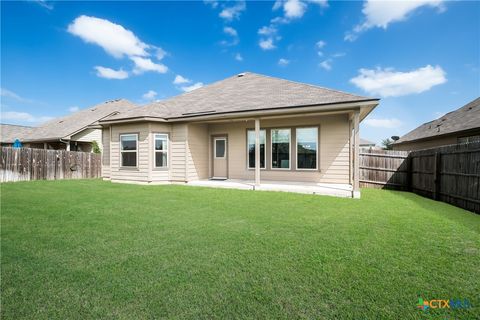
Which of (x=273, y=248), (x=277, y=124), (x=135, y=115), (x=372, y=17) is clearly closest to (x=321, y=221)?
(x=273, y=248)

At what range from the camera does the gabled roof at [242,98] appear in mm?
8930

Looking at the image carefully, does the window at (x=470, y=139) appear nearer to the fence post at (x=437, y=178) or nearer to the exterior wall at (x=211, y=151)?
the fence post at (x=437, y=178)

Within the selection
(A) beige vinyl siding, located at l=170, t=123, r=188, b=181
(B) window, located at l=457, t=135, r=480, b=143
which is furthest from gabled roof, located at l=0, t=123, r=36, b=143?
(B) window, located at l=457, t=135, r=480, b=143

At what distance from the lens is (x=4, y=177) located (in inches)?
474

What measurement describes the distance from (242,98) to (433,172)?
26.0 feet

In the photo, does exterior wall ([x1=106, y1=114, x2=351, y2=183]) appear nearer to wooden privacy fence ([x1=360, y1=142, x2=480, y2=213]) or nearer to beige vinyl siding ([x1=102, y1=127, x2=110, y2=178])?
beige vinyl siding ([x1=102, y1=127, x2=110, y2=178])

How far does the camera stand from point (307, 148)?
10.1 m

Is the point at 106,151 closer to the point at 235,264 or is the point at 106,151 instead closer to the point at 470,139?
the point at 235,264

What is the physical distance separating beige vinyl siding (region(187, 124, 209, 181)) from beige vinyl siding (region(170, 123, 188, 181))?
231mm

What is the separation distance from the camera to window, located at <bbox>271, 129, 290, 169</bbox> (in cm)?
1047

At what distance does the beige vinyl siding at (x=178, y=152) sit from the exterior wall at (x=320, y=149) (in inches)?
Answer: 90.8

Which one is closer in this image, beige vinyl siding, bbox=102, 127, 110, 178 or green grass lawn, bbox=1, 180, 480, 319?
green grass lawn, bbox=1, 180, 480, 319

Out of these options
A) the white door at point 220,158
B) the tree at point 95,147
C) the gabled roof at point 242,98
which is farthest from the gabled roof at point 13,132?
the white door at point 220,158

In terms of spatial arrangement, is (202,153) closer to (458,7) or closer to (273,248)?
(273,248)
